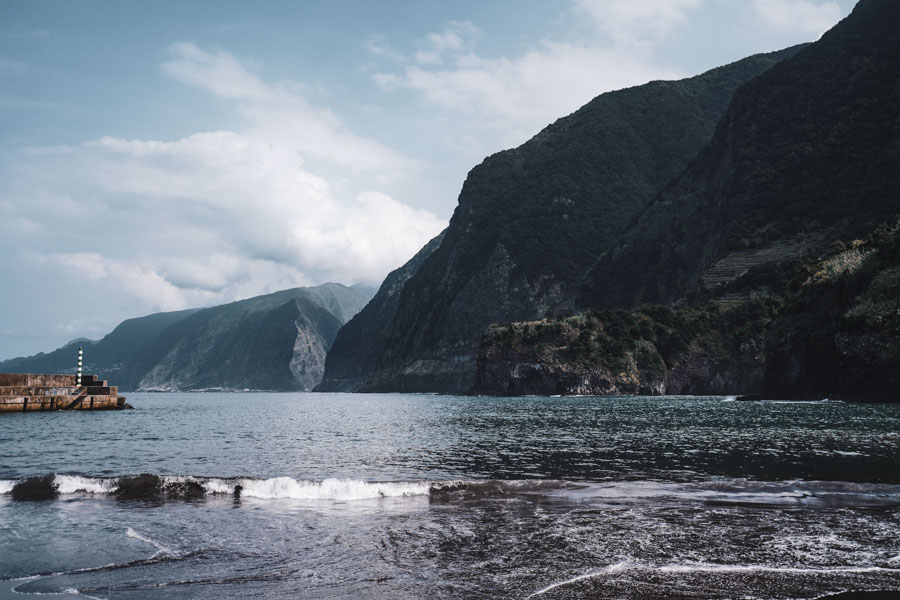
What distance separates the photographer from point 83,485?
2055cm

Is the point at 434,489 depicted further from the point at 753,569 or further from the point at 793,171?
the point at 793,171

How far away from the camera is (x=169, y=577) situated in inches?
419

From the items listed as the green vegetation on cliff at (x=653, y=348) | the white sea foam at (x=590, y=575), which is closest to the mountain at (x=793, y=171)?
the green vegetation on cliff at (x=653, y=348)

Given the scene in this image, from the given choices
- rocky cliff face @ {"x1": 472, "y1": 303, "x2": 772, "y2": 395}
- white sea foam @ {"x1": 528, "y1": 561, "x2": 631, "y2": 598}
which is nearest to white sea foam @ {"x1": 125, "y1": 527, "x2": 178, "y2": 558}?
white sea foam @ {"x1": 528, "y1": 561, "x2": 631, "y2": 598}

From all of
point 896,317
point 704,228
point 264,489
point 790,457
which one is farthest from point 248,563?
point 704,228

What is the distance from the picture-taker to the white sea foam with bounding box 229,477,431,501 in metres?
19.5

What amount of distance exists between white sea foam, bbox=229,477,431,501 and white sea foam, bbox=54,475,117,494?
11.5ft

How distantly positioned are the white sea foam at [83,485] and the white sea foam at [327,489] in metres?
3.52

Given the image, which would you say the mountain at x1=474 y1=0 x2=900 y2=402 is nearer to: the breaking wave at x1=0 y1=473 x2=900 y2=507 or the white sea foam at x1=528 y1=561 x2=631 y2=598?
the breaking wave at x1=0 y1=473 x2=900 y2=507

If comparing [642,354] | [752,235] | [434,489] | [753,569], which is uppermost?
[752,235]

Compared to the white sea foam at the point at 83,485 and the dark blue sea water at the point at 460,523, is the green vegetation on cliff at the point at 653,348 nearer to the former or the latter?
the dark blue sea water at the point at 460,523

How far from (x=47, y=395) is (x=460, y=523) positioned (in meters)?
86.9

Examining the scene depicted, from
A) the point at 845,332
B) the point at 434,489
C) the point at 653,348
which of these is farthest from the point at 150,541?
the point at 653,348

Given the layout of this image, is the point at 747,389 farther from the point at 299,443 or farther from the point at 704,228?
the point at 299,443
